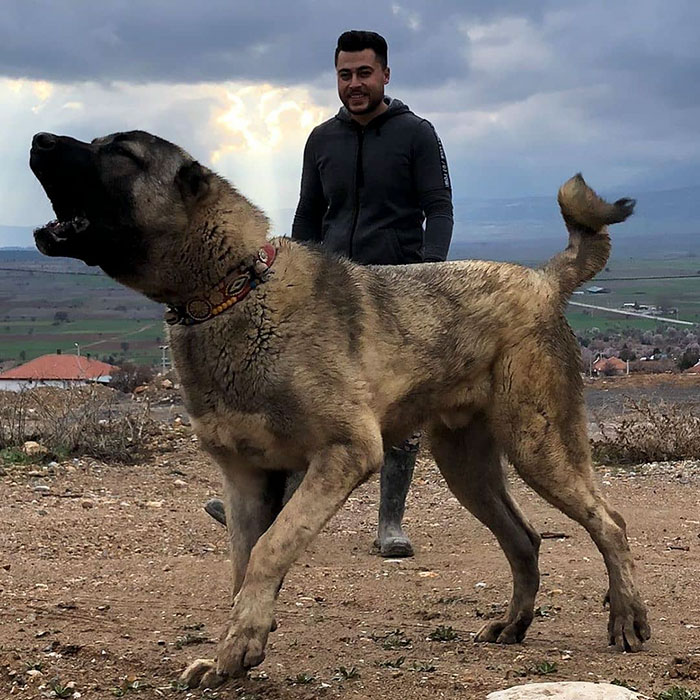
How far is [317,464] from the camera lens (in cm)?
417

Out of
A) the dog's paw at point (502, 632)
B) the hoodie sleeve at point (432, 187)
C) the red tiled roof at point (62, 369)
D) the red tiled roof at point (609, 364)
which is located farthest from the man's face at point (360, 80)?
the red tiled roof at point (609, 364)

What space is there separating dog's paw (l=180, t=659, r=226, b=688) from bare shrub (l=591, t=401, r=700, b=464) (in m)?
6.21

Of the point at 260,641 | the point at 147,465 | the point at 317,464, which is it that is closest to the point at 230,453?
the point at 317,464

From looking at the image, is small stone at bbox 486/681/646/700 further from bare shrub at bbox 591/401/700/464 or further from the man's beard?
bare shrub at bbox 591/401/700/464

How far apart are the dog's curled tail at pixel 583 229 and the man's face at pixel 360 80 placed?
124 centimetres

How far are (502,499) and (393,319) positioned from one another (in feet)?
3.80

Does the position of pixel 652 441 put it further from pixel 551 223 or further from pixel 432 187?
pixel 551 223

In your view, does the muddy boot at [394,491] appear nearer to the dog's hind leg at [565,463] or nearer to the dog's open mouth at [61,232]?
the dog's hind leg at [565,463]

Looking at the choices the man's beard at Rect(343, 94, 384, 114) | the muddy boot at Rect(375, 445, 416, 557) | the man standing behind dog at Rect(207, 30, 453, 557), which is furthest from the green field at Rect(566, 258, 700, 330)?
the man's beard at Rect(343, 94, 384, 114)

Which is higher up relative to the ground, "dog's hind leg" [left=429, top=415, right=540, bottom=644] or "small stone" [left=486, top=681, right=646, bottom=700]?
"dog's hind leg" [left=429, top=415, right=540, bottom=644]

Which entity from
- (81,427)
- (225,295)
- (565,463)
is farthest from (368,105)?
(81,427)

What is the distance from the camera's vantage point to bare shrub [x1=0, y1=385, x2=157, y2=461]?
31.0 ft

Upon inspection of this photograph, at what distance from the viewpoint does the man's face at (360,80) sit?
5.93m

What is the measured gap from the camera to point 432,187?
620cm
